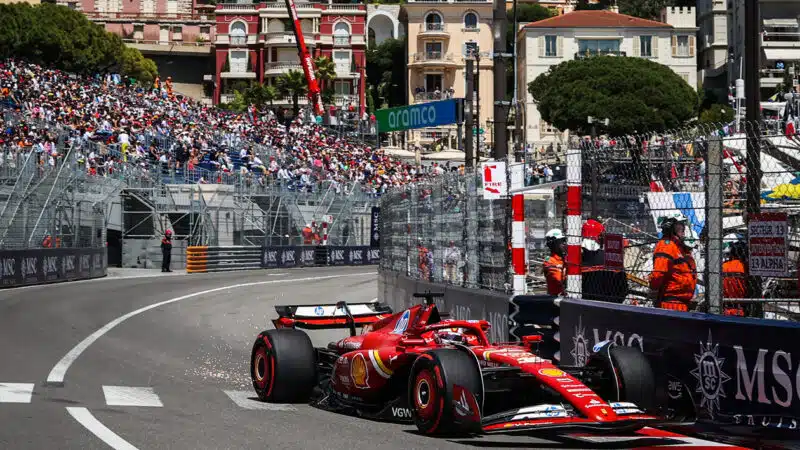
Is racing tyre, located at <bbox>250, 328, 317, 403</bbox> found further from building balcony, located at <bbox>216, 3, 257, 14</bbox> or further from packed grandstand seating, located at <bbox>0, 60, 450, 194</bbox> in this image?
building balcony, located at <bbox>216, 3, 257, 14</bbox>

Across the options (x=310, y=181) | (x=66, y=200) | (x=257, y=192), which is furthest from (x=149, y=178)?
(x=310, y=181)

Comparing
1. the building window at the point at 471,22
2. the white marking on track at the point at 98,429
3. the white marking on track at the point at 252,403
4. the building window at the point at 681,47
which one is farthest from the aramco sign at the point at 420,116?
the building window at the point at 471,22

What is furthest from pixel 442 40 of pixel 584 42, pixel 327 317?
pixel 327 317

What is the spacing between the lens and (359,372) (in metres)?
10.9

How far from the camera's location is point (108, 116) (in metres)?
48.5

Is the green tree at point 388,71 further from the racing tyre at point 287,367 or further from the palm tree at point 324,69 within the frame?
the racing tyre at point 287,367

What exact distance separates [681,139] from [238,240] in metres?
38.1

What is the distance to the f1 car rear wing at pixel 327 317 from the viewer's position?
43.0 ft

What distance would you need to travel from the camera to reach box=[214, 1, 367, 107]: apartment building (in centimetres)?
9744

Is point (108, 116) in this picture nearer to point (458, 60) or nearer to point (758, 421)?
point (758, 421)

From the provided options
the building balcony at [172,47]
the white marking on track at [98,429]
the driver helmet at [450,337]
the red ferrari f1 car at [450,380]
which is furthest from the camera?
the building balcony at [172,47]

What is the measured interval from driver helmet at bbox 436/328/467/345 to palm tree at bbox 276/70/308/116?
79.2m

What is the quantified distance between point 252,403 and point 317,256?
38464 millimetres

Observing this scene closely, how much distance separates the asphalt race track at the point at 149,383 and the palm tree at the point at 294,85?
62660mm
